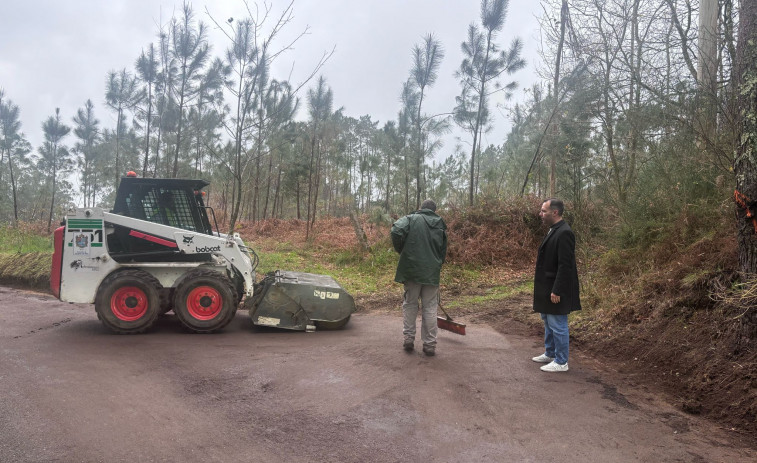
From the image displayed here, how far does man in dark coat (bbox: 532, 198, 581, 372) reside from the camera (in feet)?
15.8

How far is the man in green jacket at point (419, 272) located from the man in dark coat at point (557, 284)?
1.24 meters

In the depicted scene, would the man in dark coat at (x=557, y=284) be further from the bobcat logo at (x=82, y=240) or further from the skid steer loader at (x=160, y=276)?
the bobcat logo at (x=82, y=240)

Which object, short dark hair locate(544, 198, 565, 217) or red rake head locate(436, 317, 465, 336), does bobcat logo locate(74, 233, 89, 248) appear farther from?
short dark hair locate(544, 198, 565, 217)

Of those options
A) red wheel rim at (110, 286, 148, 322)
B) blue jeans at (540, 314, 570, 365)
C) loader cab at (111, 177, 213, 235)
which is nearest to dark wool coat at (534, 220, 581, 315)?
blue jeans at (540, 314, 570, 365)

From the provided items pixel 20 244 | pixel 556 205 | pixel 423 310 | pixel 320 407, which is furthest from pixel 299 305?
pixel 20 244

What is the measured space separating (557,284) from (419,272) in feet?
5.19

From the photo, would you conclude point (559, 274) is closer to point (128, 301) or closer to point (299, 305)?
point (299, 305)

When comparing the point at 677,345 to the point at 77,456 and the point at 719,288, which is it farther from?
the point at 77,456

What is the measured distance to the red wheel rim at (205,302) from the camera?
21.7ft

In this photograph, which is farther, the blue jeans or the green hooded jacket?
the green hooded jacket

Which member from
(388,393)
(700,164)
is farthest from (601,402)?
(700,164)

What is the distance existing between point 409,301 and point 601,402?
235 centimetres

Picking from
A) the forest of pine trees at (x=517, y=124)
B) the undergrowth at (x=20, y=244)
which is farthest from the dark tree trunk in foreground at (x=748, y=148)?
the undergrowth at (x=20, y=244)

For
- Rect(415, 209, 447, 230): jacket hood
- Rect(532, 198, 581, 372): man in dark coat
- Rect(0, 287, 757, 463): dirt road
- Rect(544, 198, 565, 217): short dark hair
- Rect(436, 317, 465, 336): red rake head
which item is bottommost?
Rect(0, 287, 757, 463): dirt road
